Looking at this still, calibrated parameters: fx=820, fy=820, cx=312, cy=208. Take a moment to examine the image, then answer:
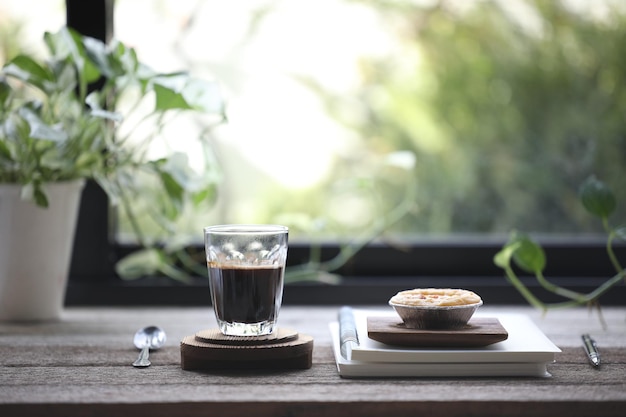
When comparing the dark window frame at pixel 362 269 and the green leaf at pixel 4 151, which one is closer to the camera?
the green leaf at pixel 4 151

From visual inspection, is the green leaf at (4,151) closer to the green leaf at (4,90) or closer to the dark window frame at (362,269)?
the green leaf at (4,90)

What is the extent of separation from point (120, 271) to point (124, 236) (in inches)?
5.5

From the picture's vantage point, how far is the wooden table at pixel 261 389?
2.55ft

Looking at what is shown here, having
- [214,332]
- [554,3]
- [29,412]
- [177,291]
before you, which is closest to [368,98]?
[554,3]

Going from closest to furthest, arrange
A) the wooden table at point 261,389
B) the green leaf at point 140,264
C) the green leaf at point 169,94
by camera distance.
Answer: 1. the wooden table at point 261,389
2. the green leaf at point 169,94
3. the green leaf at point 140,264

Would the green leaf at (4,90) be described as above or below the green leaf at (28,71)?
below

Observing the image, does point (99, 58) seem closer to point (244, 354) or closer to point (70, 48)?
point (70, 48)

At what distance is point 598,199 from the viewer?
47.3 inches

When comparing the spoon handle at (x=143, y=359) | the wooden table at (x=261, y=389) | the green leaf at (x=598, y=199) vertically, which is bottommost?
the wooden table at (x=261, y=389)

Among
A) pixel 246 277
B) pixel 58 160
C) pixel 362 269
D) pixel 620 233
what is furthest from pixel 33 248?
pixel 620 233

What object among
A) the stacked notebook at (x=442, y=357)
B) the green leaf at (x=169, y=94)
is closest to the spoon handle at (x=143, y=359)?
the stacked notebook at (x=442, y=357)

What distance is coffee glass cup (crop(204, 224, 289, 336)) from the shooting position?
3.04 feet

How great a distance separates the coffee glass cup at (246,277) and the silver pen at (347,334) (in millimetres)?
86

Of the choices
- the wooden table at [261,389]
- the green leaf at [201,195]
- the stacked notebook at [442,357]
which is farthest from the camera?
the green leaf at [201,195]
